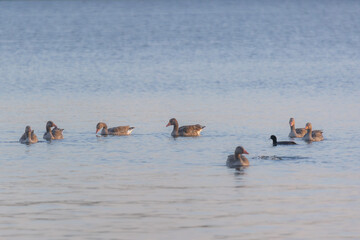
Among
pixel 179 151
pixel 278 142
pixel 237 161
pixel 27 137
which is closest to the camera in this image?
pixel 237 161

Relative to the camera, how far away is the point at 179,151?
1195 inches

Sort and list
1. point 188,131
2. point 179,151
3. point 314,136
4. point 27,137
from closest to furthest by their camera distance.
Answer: point 179,151 → point 314,136 → point 27,137 → point 188,131

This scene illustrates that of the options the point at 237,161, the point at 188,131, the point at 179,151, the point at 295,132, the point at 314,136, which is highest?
the point at 188,131

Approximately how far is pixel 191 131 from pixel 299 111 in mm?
8228

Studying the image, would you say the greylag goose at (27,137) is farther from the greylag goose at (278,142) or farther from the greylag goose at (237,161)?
the greylag goose at (237,161)

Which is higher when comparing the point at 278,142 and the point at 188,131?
the point at 188,131

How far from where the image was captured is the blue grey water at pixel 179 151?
66.7ft

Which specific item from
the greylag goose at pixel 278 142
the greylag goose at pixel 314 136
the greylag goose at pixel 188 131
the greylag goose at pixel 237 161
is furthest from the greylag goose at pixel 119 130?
the greylag goose at pixel 237 161

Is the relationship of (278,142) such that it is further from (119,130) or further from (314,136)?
(119,130)

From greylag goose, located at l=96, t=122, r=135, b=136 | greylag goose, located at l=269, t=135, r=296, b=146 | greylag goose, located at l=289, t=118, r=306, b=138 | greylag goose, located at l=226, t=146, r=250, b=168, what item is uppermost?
greylag goose, located at l=96, t=122, r=135, b=136

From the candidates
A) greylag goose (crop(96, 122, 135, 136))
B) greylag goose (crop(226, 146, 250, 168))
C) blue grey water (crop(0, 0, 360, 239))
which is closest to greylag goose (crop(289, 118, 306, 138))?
blue grey water (crop(0, 0, 360, 239))

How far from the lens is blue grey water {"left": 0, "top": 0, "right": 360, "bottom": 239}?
20.3 metres

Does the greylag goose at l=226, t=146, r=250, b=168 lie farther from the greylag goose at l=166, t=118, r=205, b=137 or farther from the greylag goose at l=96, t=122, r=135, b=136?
the greylag goose at l=96, t=122, r=135, b=136

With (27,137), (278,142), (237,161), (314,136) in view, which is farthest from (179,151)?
(27,137)
